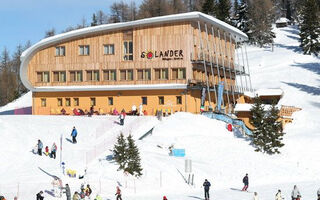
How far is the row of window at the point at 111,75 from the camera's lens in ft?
151

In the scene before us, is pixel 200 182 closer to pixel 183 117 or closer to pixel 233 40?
pixel 183 117

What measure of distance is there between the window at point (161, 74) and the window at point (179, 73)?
2.39ft

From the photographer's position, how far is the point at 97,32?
49.0 meters

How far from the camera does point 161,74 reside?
4650 centimetres

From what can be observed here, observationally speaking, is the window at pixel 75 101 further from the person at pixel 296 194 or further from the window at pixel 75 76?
the person at pixel 296 194

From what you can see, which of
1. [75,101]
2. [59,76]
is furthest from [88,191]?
[59,76]

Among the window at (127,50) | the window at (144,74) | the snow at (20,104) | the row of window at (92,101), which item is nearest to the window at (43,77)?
the row of window at (92,101)

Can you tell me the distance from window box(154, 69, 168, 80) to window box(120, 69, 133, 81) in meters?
2.42

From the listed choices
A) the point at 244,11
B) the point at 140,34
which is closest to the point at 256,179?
the point at 140,34

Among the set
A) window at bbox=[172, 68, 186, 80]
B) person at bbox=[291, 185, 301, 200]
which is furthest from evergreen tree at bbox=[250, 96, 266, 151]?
person at bbox=[291, 185, 301, 200]

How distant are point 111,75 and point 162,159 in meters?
18.5

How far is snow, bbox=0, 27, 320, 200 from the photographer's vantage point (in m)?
27.3

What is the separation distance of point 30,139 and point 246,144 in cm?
1525

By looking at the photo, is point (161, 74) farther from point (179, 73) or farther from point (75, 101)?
point (75, 101)
